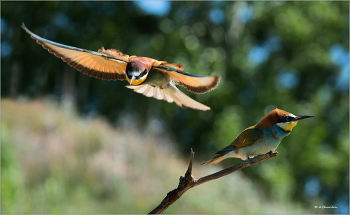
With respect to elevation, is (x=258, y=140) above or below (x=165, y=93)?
below

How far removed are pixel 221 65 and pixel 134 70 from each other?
11.0 meters

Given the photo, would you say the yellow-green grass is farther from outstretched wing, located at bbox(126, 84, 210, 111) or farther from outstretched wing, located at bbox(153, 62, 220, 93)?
outstretched wing, located at bbox(153, 62, 220, 93)

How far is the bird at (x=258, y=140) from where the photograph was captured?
1.46 m

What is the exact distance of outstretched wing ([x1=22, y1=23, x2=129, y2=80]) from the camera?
43.9 inches

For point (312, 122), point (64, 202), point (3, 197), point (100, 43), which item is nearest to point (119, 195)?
point (64, 202)

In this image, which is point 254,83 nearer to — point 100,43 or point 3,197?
point 100,43

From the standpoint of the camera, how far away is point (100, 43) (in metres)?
12.2

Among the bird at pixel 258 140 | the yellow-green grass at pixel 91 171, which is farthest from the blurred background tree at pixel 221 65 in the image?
the bird at pixel 258 140

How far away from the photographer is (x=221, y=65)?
1181 centimetres

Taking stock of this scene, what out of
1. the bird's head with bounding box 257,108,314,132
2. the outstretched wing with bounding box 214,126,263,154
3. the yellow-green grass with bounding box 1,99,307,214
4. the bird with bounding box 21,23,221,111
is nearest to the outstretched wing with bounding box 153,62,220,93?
the bird with bounding box 21,23,221,111

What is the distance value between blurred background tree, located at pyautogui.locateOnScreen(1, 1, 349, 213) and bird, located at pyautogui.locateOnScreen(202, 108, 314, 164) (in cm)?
904

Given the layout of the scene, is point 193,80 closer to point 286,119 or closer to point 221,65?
point 286,119

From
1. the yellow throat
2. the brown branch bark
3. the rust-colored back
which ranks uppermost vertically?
the rust-colored back

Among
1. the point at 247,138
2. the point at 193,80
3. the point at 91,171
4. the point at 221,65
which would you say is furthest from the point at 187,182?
the point at 221,65
